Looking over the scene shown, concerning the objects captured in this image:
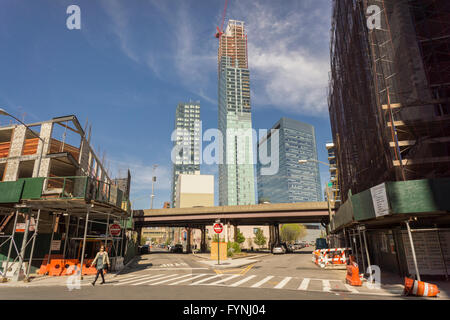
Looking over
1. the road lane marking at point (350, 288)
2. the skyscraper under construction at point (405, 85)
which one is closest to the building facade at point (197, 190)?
the skyscraper under construction at point (405, 85)

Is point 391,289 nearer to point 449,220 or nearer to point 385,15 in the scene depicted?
point 449,220

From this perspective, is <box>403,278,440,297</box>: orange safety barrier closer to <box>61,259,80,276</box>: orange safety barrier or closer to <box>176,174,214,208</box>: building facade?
<box>61,259,80,276</box>: orange safety barrier

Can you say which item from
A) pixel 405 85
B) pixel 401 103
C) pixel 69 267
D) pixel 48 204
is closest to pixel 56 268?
pixel 69 267

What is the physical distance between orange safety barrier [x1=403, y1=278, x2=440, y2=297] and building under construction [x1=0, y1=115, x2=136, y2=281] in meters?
15.1

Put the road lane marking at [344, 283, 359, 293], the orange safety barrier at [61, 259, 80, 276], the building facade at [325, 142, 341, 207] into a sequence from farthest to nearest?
the building facade at [325, 142, 341, 207]
the orange safety barrier at [61, 259, 80, 276]
the road lane marking at [344, 283, 359, 293]

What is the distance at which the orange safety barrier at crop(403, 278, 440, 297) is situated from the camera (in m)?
9.64

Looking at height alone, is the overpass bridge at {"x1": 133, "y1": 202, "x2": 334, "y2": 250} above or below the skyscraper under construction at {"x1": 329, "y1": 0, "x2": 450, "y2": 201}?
below

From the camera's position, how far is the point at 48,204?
16.7 m

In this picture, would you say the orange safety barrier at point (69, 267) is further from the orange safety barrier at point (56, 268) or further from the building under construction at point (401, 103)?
the building under construction at point (401, 103)

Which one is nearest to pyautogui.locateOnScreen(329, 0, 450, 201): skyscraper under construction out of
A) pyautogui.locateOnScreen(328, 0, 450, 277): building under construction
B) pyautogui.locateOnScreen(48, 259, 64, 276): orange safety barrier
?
pyautogui.locateOnScreen(328, 0, 450, 277): building under construction

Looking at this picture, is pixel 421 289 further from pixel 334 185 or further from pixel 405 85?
pixel 334 185
